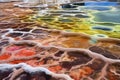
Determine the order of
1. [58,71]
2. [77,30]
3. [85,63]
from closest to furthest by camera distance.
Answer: [58,71]
[85,63]
[77,30]

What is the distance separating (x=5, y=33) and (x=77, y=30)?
1.06 metres

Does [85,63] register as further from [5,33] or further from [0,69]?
[5,33]

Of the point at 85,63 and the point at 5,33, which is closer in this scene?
the point at 85,63

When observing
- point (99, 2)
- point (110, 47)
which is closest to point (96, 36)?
point (110, 47)

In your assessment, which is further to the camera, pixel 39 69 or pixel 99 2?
pixel 99 2

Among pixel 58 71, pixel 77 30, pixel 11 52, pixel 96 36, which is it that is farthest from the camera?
pixel 77 30

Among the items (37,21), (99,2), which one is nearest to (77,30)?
(37,21)

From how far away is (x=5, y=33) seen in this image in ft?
9.37

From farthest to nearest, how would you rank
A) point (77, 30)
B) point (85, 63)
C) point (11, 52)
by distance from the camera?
point (77, 30) → point (11, 52) → point (85, 63)

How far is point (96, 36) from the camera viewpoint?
2.54 meters

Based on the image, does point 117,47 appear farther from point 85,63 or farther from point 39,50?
point 39,50

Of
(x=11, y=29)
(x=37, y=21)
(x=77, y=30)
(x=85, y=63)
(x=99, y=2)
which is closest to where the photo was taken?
(x=85, y=63)

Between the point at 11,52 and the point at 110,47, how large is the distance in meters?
1.11

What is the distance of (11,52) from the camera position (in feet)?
7.06
